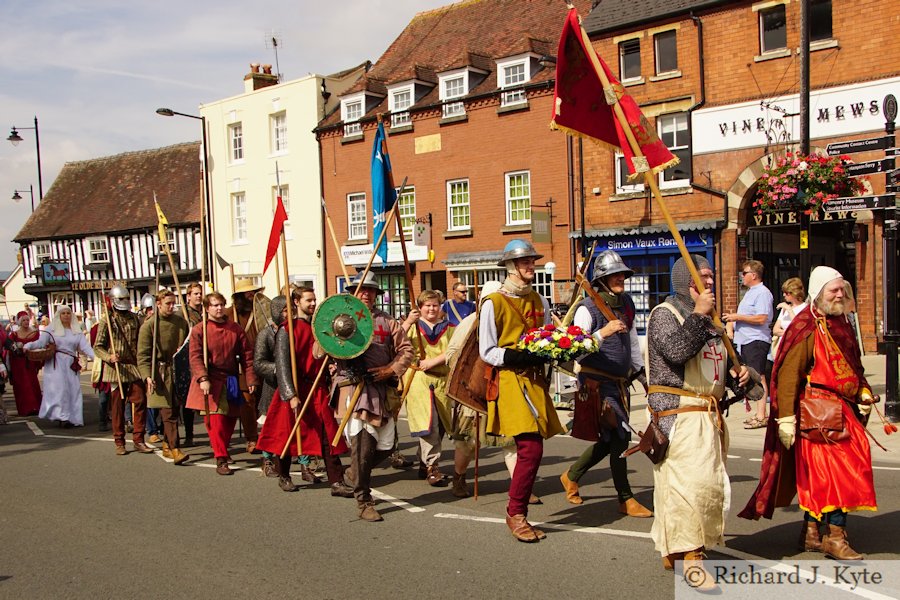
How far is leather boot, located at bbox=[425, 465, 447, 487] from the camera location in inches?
323

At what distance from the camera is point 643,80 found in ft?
72.9

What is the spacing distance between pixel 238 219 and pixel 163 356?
989 inches

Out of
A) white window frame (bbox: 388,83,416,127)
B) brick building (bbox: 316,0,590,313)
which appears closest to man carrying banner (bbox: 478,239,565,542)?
brick building (bbox: 316,0,590,313)

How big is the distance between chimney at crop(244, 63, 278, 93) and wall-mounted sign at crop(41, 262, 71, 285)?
14.0m

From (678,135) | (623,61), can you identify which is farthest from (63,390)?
(623,61)

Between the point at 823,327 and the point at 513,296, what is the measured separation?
2.06 metres

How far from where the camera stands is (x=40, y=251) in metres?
43.2

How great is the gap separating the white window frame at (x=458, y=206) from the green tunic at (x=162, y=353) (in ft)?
55.6

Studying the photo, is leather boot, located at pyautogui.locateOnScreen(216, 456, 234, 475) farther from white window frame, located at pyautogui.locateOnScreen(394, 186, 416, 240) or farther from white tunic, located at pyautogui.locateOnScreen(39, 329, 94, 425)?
white window frame, located at pyautogui.locateOnScreen(394, 186, 416, 240)

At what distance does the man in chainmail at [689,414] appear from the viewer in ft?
16.5

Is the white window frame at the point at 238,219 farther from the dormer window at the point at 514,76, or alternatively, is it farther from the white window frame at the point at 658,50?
the white window frame at the point at 658,50

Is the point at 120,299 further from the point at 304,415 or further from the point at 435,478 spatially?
the point at 435,478

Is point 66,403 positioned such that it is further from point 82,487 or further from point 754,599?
point 754,599

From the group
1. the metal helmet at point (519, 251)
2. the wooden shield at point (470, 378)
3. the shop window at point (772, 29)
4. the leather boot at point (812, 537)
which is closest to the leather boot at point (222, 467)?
the wooden shield at point (470, 378)
